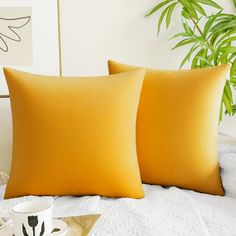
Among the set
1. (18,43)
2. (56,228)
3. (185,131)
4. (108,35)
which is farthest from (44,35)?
(56,228)

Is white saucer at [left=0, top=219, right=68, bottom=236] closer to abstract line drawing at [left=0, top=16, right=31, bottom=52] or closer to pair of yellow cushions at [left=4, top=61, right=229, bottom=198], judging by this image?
pair of yellow cushions at [left=4, top=61, right=229, bottom=198]

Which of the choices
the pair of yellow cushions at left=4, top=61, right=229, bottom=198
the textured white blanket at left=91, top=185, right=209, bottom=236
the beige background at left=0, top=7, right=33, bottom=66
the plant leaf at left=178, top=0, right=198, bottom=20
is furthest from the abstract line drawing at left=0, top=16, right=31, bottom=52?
the textured white blanket at left=91, top=185, right=209, bottom=236

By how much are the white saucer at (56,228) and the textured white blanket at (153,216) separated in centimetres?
11

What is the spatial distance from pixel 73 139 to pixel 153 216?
1.11 ft

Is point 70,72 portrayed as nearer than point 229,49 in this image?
No

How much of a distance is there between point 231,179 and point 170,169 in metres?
0.19

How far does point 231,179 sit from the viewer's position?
125 cm

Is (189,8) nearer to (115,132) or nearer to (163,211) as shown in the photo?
(115,132)

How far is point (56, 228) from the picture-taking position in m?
0.80

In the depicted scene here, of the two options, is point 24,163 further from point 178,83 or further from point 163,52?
point 163,52

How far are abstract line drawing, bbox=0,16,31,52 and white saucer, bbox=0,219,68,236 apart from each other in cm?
107

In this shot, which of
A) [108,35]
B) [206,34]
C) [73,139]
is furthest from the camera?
[108,35]

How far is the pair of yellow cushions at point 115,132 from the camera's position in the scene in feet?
3.92

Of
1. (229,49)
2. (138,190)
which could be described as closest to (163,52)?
(229,49)
